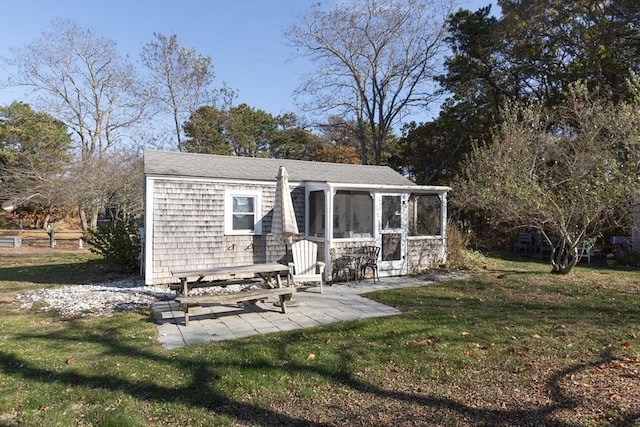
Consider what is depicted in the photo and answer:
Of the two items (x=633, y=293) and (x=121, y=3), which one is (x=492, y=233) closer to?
(x=633, y=293)

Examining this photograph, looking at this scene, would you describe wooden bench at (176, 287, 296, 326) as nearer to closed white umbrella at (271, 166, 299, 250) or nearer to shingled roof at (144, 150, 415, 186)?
closed white umbrella at (271, 166, 299, 250)

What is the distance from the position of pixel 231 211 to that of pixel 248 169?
5.06 ft

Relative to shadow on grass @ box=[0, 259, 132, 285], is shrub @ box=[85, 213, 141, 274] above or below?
above

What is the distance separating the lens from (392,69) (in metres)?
22.9

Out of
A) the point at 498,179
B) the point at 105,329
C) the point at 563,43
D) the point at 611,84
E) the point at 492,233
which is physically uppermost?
the point at 563,43

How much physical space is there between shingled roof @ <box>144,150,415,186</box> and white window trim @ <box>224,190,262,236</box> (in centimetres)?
38

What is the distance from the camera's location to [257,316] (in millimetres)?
6246

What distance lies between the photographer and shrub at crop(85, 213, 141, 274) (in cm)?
1064

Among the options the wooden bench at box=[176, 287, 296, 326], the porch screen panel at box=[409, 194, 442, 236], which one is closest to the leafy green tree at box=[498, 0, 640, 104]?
the porch screen panel at box=[409, 194, 442, 236]

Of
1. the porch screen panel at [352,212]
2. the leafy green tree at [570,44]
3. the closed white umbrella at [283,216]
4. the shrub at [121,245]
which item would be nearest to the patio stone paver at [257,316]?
the closed white umbrella at [283,216]

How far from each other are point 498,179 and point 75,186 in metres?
18.5

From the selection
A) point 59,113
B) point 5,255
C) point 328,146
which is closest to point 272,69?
point 328,146

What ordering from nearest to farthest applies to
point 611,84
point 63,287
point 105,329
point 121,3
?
1. point 105,329
2. point 63,287
3. point 121,3
4. point 611,84

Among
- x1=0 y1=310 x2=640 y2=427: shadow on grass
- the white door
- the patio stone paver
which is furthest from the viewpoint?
the white door
